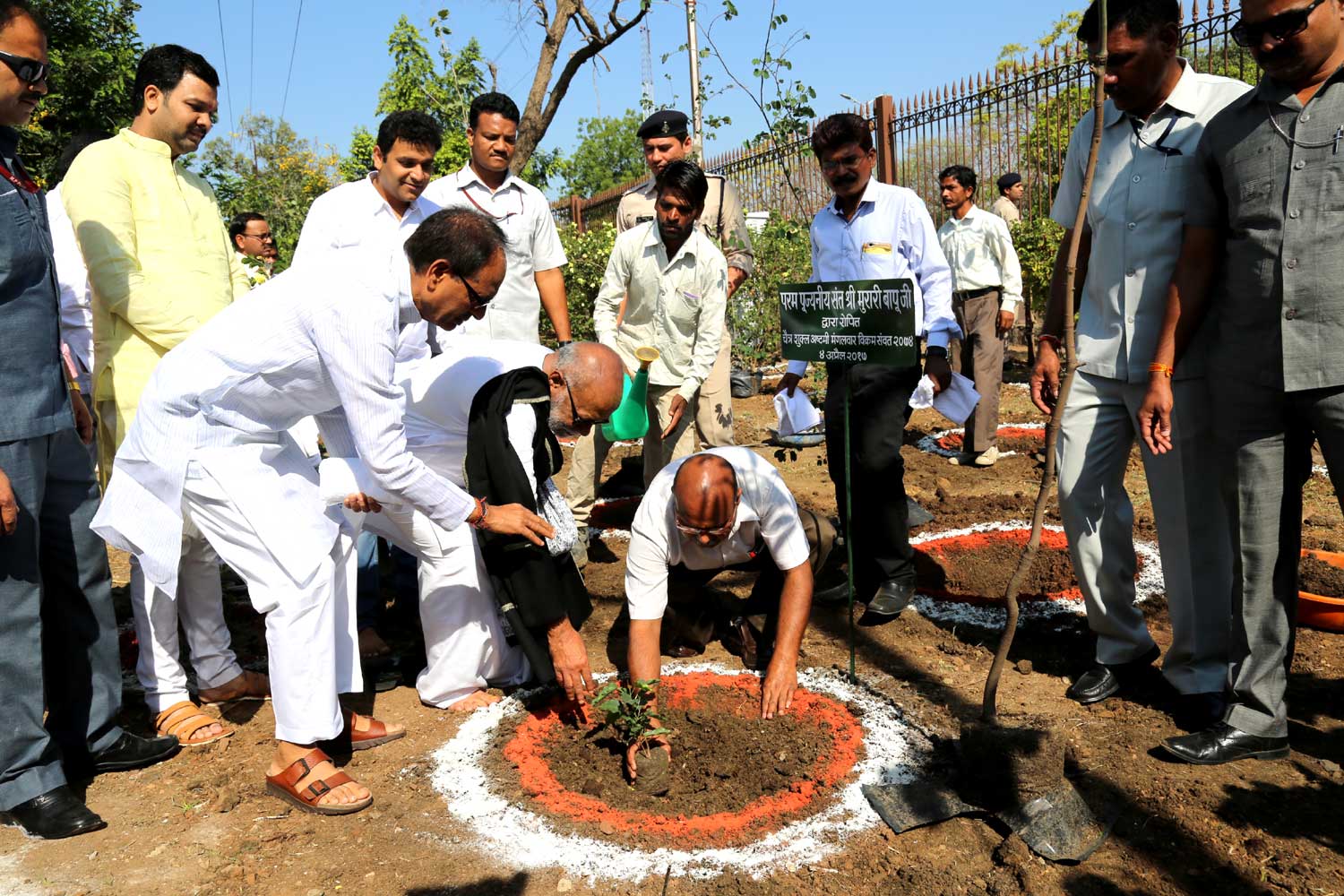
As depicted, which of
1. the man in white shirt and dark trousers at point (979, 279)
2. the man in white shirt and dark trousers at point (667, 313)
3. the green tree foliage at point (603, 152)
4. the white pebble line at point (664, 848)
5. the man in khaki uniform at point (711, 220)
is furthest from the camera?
the green tree foliage at point (603, 152)

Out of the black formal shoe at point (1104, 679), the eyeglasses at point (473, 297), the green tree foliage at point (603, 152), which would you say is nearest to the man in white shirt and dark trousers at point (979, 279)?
the black formal shoe at point (1104, 679)

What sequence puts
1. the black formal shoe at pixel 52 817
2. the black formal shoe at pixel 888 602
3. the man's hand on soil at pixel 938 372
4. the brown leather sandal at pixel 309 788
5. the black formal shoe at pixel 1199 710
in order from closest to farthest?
1. the black formal shoe at pixel 52 817
2. the brown leather sandal at pixel 309 788
3. the black formal shoe at pixel 1199 710
4. the man's hand on soil at pixel 938 372
5. the black formal shoe at pixel 888 602

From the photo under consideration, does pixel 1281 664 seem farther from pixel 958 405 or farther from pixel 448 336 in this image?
pixel 448 336

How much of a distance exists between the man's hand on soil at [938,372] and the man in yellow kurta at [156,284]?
3138 mm

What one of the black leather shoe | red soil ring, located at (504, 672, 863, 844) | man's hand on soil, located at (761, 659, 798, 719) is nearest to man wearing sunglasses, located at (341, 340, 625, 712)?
red soil ring, located at (504, 672, 863, 844)

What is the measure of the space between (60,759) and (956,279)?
687cm

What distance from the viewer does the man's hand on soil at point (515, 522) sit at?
11.6ft

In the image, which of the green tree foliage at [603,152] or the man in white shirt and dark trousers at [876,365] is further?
the green tree foliage at [603,152]

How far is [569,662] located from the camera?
12.3 ft

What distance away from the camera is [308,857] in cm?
308

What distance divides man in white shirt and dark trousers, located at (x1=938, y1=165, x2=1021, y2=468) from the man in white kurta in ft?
17.7

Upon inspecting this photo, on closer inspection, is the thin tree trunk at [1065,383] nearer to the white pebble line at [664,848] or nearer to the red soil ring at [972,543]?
the white pebble line at [664,848]

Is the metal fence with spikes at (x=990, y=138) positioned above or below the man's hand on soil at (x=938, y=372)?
above

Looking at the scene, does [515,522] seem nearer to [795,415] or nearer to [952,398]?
[795,415]
